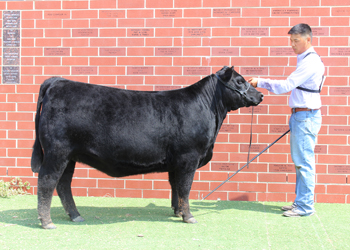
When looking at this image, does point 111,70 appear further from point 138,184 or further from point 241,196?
point 241,196

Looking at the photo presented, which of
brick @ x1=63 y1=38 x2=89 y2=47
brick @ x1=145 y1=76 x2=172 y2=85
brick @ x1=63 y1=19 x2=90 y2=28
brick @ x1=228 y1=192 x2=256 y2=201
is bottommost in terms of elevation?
brick @ x1=228 y1=192 x2=256 y2=201

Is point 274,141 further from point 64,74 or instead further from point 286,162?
point 64,74

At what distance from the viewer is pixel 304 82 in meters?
3.98

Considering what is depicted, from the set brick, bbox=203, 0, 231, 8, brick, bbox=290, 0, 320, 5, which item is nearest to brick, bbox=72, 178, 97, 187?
brick, bbox=203, 0, 231, 8

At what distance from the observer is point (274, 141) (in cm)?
459

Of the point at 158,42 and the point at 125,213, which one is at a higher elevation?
the point at 158,42

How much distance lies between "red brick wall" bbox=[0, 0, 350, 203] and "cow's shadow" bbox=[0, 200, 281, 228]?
0.31m

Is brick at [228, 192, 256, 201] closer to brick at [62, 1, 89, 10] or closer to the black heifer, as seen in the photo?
the black heifer

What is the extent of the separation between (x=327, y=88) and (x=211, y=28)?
1704 millimetres

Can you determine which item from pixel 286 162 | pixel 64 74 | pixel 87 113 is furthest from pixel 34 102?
pixel 286 162

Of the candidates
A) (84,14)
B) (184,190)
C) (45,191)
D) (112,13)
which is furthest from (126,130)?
(84,14)

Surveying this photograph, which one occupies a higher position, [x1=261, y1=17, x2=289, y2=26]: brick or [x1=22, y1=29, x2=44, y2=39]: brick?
[x1=261, y1=17, x2=289, y2=26]: brick

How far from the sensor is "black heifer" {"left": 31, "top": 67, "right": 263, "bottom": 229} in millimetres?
3468

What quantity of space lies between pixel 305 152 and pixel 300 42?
4.00ft
